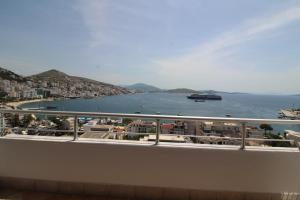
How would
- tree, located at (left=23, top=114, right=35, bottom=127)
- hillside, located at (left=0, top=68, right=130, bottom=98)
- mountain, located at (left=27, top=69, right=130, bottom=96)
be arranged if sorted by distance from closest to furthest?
tree, located at (left=23, top=114, right=35, bottom=127) < hillside, located at (left=0, top=68, right=130, bottom=98) < mountain, located at (left=27, top=69, right=130, bottom=96)

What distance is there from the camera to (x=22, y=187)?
327cm

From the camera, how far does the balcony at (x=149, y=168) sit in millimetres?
2967

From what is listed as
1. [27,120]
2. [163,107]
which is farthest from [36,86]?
[163,107]

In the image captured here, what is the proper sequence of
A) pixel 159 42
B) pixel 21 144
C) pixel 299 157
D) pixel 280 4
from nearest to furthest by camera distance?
pixel 299 157 < pixel 21 144 < pixel 280 4 < pixel 159 42

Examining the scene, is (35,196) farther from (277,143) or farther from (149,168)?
(277,143)

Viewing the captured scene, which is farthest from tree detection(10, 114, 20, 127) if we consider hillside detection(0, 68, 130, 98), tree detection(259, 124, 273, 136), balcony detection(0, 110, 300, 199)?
tree detection(259, 124, 273, 136)

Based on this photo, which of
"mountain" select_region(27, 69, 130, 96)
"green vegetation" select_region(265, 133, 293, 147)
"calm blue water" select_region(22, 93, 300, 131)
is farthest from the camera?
"mountain" select_region(27, 69, 130, 96)

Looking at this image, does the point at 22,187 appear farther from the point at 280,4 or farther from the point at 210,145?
the point at 280,4

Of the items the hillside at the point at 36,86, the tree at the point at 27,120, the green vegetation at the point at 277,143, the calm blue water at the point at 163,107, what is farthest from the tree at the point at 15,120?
the green vegetation at the point at 277,143

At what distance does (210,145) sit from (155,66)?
9.59 metres

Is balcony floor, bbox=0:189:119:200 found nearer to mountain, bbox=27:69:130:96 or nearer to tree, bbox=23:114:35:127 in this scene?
tree, bbox=23:114:35:127

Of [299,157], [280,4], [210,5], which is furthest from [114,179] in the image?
[280,4]

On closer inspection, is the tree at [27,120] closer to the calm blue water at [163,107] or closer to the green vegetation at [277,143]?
the calm blue water at [163,107]

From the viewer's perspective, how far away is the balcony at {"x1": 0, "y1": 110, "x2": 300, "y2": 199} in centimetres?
297
